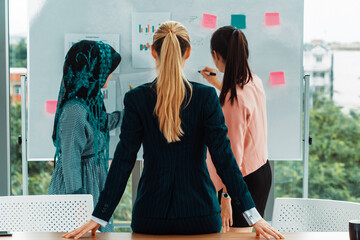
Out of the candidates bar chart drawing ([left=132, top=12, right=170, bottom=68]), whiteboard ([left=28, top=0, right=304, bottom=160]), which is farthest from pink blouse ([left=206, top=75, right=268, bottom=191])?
bar chart drawing ([left=132, top=12, right=170, bottom=68])

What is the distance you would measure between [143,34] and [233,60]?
3.05 ft

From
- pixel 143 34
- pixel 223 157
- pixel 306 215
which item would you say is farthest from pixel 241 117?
pixel 143 34

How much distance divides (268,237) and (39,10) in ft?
7.31

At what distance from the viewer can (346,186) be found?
346 centimetres

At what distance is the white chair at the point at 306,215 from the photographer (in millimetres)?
1944

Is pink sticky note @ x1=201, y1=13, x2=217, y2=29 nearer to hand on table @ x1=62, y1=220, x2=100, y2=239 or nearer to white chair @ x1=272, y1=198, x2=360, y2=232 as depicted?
white chair @ x1=272, y1=198, x2=360, y2=232

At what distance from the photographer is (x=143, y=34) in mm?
3074

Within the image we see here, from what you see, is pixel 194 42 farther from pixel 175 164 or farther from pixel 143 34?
pixel 175 164

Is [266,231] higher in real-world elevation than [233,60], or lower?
lower

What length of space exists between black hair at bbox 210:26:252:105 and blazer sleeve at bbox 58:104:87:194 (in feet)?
2.48

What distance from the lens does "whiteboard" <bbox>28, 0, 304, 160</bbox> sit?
3.05 metres

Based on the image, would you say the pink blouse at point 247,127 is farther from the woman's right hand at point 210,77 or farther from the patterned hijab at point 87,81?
the patterned hijab at point 87,81

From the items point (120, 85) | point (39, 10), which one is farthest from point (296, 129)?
point (39, 10)

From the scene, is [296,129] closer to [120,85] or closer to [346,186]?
[346,186]
